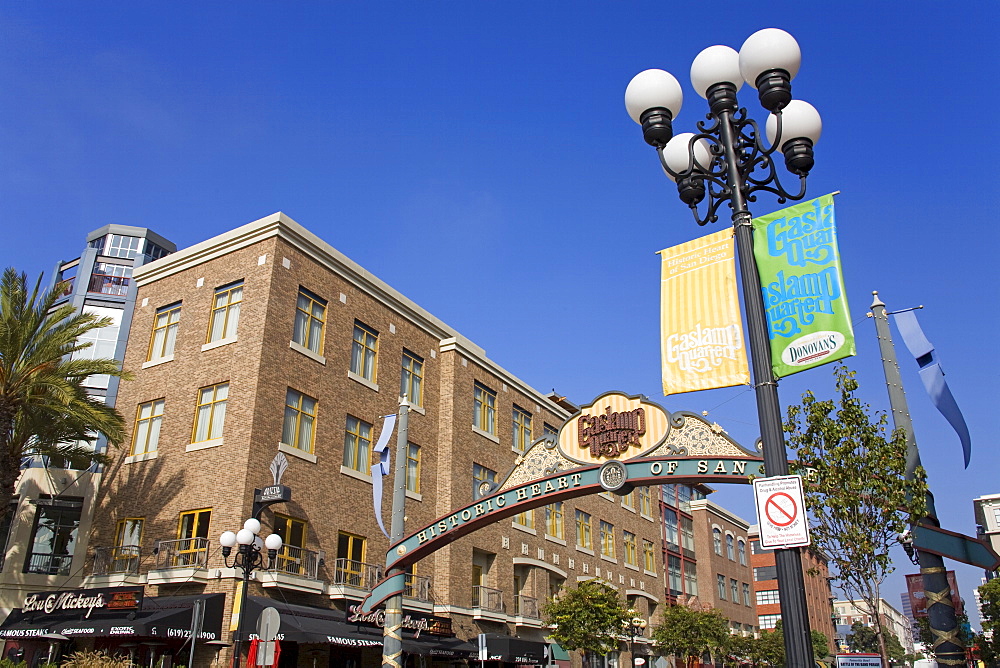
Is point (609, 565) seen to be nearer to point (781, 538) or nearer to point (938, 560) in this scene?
point (938, 560)

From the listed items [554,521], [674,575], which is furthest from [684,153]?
[674,575]

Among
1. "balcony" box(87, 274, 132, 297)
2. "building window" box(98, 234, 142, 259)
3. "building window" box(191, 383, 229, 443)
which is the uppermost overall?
"building window" box(98, 234, 142, 259)

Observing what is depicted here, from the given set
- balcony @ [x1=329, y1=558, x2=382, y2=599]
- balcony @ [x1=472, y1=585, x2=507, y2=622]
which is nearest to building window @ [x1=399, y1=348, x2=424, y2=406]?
balcony @ [x1=329, y1=558, x2=382, y2=599]

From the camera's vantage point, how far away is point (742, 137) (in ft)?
30.2

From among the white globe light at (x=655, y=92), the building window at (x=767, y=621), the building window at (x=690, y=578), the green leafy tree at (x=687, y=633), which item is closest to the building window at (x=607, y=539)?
the green leafy tree at (x=687, y=633)

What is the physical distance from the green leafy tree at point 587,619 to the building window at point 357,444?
10012mm

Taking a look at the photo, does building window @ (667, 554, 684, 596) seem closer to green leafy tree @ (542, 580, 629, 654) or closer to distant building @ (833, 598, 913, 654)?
green leafy tree @ (542, 580, 629, 654)

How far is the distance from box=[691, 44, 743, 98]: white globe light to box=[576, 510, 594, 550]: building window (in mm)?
33821

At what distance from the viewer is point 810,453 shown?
41.2ft

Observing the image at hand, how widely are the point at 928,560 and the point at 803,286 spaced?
5.30 m

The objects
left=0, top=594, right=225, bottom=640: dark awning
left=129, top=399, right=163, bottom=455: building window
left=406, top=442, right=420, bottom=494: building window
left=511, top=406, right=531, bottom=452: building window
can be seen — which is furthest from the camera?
left=511, top=406, right=531, bottom=452: building window

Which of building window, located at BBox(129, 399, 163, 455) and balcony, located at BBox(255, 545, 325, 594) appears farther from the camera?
building window, located at BBox(129, 399, 163, 455)

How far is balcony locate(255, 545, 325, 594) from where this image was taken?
70.9ft

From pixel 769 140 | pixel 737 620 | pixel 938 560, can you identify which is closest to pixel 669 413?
pixel 938 560
